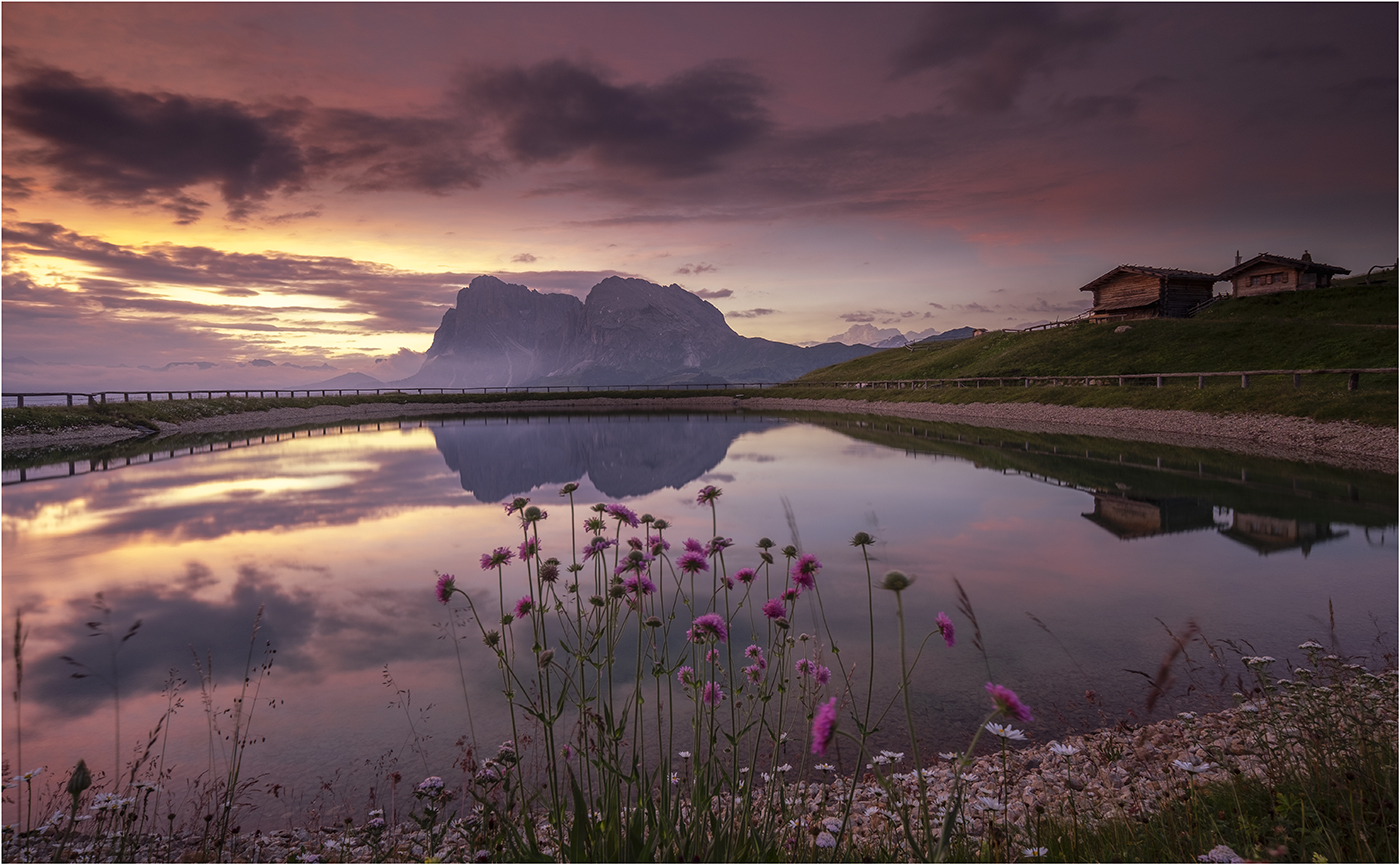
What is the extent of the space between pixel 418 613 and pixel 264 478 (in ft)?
72.7

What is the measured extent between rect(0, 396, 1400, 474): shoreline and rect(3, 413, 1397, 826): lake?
162 inches

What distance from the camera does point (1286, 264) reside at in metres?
71.5

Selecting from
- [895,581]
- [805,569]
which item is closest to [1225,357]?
[805,569]

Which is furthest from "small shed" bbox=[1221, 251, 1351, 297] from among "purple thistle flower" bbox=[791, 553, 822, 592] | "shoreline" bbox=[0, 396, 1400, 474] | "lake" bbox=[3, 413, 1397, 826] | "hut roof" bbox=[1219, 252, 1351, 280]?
"purple thistle flower" bbox=[791, 553, 822, 592]

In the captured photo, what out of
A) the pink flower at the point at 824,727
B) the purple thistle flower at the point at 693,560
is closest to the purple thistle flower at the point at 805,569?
the purple thistle flower at the point at 693,560

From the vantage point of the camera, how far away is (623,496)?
24531mm

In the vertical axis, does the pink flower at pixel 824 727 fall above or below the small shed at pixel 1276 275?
below

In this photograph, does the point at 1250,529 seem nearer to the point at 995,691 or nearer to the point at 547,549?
the point at 547,549

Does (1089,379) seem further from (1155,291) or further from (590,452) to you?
(590,452)

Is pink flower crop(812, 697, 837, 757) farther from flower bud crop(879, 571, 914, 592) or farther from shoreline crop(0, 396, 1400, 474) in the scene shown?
shoreline crop(0, 396, 1400, 474)

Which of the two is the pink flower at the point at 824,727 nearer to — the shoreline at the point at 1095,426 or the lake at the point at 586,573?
the lake at the point at 586,573

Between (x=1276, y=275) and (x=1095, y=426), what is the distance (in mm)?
52138

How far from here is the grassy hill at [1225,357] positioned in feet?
108

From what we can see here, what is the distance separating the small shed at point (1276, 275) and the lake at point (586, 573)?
62605 millimetres
